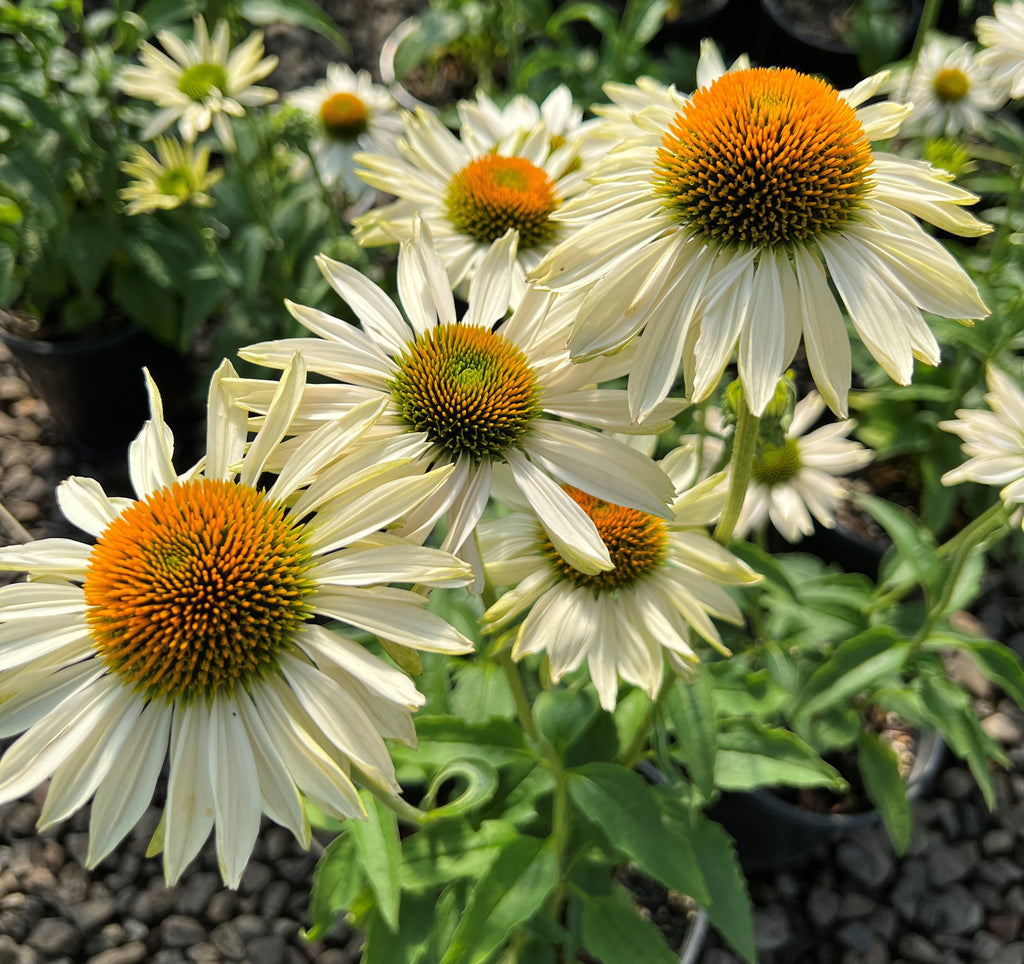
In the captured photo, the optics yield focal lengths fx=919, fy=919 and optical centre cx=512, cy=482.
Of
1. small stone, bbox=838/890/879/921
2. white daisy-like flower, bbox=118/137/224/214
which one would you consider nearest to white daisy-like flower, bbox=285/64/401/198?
white daisy-like flower, bbox=118/137/224/214

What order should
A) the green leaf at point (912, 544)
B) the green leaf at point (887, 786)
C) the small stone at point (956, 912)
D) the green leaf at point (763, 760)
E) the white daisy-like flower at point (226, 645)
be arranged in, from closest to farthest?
the white daisy-like flower at point (226, 645) → the green leaf at point (763, 760) → the green leaf at point (912, 544) → the green leaf at point (887, 786) → the small stone at point (956, 912)

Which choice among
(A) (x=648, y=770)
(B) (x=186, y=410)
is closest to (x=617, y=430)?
(A) (x=648, y=770)

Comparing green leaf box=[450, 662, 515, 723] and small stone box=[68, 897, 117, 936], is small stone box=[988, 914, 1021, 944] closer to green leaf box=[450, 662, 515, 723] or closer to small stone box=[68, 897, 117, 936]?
green leaf box=[450, 662, 515, 723]

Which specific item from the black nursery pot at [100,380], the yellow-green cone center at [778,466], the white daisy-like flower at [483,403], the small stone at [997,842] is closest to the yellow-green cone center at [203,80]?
the black nursery pot at [100,380]

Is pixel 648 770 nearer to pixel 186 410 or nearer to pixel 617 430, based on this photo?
pixel 617 430

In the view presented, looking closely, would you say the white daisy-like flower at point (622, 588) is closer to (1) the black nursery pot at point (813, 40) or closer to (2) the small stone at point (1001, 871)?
(2) the small stone at point (1001, 871)

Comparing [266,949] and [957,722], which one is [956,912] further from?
[266,949]
